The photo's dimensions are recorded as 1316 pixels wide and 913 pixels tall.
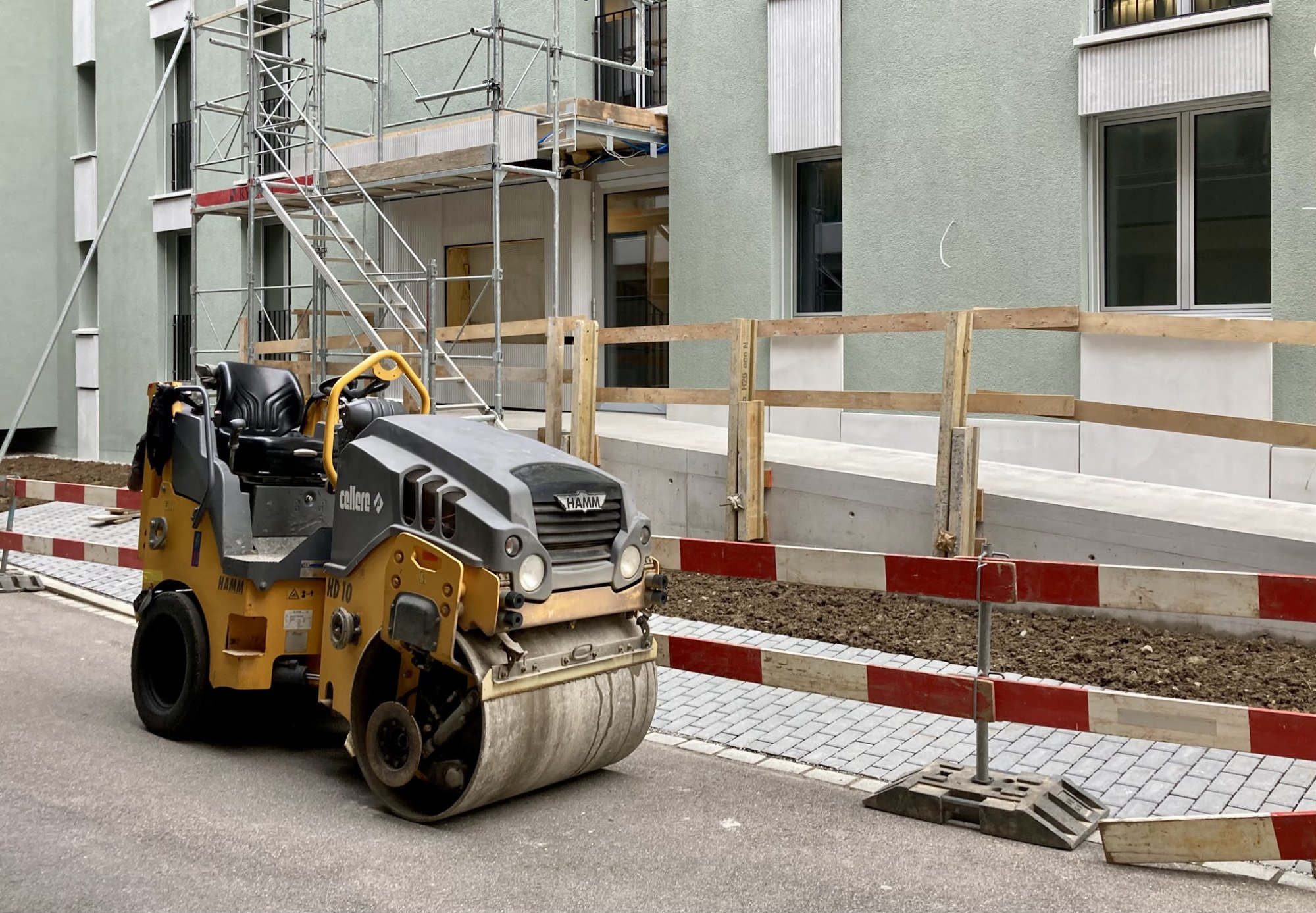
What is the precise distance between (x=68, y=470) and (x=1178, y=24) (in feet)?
54.2

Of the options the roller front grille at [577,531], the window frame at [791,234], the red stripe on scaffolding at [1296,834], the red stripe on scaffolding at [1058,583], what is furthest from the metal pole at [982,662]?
the window frame at [791,234]

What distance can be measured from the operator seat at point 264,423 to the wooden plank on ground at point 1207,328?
5053mm

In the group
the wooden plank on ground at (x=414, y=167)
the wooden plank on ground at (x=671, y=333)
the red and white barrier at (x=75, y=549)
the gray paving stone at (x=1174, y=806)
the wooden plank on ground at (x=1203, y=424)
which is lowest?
the gray paving stone at (x=1174, y=806)

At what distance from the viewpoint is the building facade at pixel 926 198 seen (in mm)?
10695

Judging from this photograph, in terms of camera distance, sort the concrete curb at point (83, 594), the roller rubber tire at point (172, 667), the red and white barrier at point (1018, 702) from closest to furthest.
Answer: the red and white barrier at point (1018, 702), the roller rubber tire at point (172, 667), the concrete curb at point (83, 594)

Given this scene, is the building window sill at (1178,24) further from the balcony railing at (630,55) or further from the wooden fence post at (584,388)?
the balcony railing at (630,55)

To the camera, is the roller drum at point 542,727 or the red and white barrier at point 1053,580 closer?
the red and white barrier at point 1053,580

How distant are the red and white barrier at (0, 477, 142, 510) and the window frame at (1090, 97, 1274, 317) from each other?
7769 millimetres

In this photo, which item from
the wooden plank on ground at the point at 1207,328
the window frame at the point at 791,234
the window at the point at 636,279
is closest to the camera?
the wooden plank on ground at the point at 1207,328

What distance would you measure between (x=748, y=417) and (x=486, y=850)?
5.86 meters

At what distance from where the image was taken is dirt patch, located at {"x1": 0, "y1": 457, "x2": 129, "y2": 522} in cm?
1883

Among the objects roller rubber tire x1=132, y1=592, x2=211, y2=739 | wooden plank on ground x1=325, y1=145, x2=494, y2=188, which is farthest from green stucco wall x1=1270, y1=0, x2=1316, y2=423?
roller rubber tire x1=132, y1=592, x2=211, y2=739

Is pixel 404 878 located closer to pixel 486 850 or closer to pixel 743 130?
pixel 486 850

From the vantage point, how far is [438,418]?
5.85m
